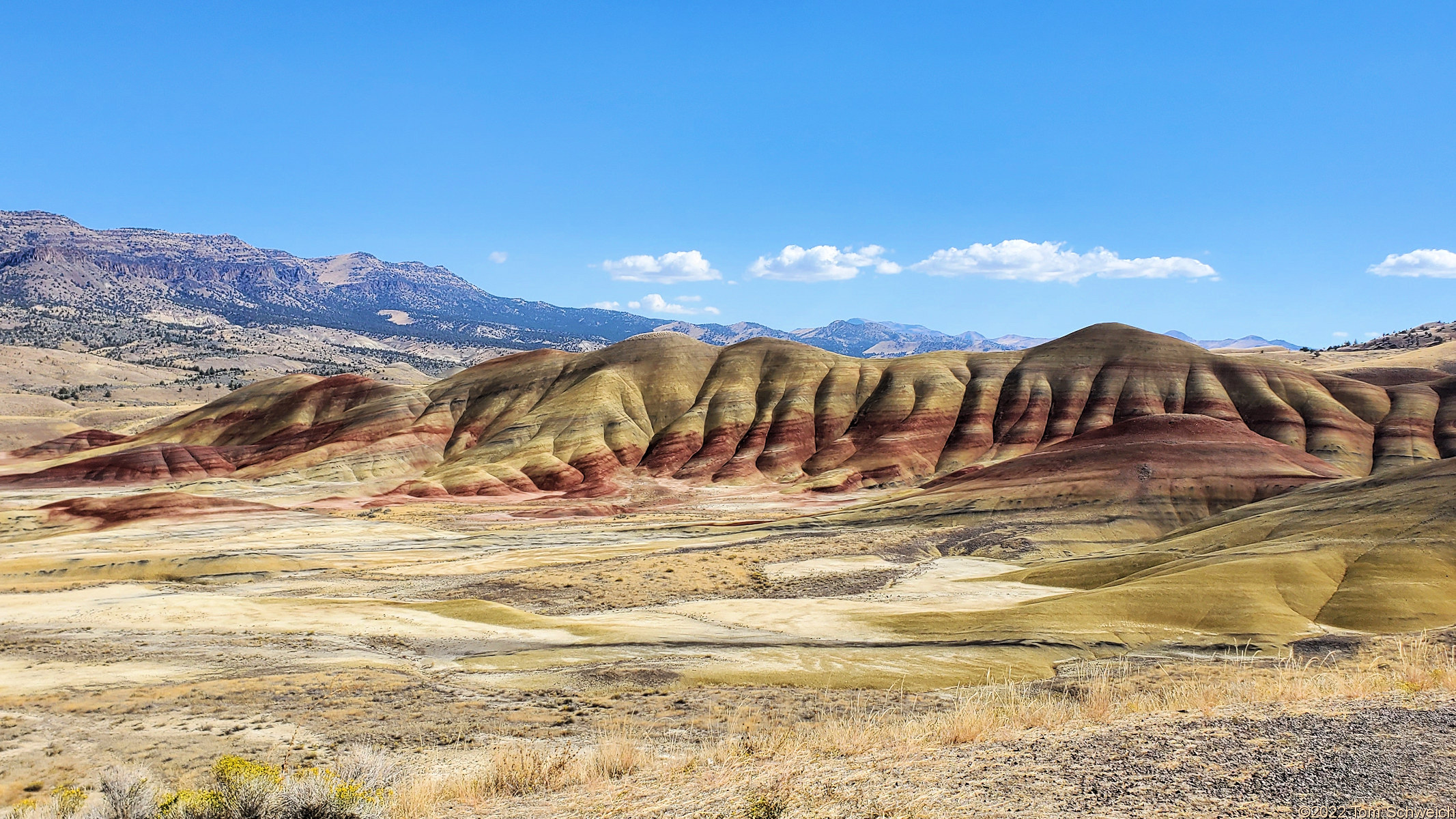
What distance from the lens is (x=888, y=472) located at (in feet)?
312

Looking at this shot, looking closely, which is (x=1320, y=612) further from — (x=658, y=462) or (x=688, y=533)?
(x=658, y=462)

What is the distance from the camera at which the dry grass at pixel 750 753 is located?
1100cm

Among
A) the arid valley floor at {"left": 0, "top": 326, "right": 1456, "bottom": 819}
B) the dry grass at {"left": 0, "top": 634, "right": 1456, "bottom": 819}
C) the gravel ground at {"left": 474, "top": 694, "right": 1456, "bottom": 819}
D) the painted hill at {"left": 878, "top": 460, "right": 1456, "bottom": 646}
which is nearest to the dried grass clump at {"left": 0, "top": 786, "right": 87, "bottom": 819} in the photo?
the dry grass at {"left": 0, "top": 634, "right": 1456, "bottom": 819}

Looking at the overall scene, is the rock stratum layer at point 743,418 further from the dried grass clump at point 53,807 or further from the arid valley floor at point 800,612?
the dried grass clump at point 53,807

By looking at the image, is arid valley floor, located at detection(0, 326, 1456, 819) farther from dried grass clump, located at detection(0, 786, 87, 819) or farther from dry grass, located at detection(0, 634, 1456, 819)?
dried grass clump, located at detection(0, 786, 87, 819)

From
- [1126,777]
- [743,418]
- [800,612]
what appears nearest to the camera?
[1126,777]

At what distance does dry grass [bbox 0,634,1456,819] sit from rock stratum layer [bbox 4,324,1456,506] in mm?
63255

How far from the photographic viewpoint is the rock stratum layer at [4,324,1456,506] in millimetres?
92438

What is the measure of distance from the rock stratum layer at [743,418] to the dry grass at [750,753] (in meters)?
63.3

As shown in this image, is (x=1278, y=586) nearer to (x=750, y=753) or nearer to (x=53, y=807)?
(x=750, y=753)

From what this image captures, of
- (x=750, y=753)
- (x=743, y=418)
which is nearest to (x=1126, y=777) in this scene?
(x=750, y=753)

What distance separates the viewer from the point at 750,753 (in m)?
12.6

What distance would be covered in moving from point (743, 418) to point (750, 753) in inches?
3858

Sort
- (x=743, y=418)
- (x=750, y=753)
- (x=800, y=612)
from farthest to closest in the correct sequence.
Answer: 1. (x=743, y=418)
2. (x=800, y=612)
3. (x=750, y=753)
